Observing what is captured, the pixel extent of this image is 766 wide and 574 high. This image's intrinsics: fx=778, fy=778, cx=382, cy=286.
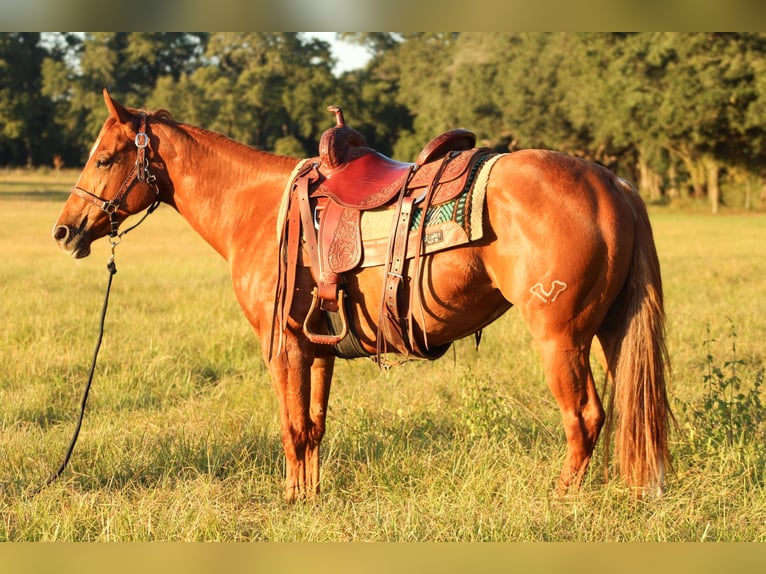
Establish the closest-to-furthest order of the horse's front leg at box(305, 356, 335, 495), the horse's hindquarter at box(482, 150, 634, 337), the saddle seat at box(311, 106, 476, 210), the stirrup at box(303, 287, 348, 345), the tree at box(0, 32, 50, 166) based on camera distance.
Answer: the horse's hindquarter at box(482, 150, 634, 337), the saddle seat at box(311, 106, 476, 210), the stirrup at box(303, 287, 348, 345), the horse's front leg at box(305, 356, 335, 495), the tree at box(0, 32, 50, 166)

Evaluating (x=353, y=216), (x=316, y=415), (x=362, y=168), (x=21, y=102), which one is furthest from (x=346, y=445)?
(x=21, y=102)

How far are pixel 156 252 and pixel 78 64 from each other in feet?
142

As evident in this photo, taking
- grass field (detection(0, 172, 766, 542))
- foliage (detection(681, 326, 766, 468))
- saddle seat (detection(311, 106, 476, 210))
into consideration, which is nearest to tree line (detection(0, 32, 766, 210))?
grass field (detection(0, 172, 766, 542))

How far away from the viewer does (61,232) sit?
13.9 feet

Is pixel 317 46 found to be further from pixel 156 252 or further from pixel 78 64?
pixel 156 252

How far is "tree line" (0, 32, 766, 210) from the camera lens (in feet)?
90.3

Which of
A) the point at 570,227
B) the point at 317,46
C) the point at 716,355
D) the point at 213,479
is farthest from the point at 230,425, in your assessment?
the point at 317,46

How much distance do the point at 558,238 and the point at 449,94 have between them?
4044cm

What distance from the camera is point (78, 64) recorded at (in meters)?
53.9

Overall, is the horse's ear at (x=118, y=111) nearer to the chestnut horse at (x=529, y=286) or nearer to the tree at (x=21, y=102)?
the chestnut horse at (x=529, y=286)

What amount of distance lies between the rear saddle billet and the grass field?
77 centimetres

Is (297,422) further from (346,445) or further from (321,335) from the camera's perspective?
(346,445)

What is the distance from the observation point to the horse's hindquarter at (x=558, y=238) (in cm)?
340

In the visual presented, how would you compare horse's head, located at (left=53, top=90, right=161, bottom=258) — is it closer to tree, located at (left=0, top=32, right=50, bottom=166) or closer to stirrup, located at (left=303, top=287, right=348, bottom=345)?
stirrup, located at (left=303, top=287, right=348, bottom=345)
